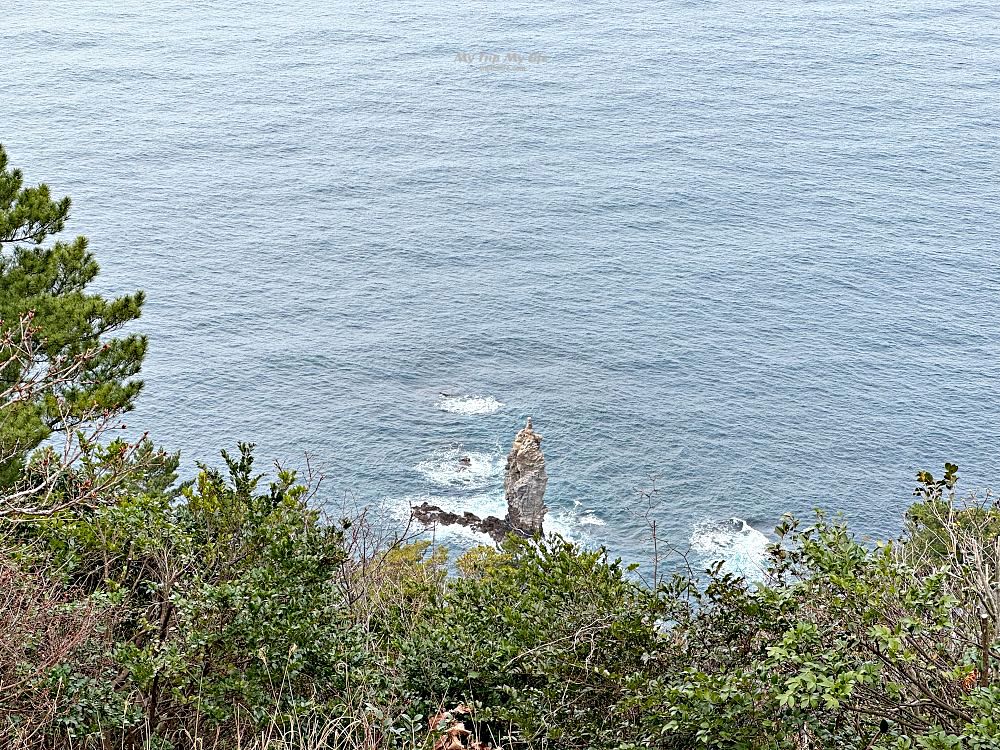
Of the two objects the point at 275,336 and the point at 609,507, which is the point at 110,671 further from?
the point at 275,336

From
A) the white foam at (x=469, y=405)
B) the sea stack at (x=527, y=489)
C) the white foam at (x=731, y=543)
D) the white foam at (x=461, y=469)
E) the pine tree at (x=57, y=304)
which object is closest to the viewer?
the pine tree at (x=57, y=304)

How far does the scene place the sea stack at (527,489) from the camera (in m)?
77.2

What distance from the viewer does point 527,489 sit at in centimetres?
7738

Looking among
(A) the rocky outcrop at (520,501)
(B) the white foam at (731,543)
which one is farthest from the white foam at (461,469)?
(B) the white foam at (731,543)

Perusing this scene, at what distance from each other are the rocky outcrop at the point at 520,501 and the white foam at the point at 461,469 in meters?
3.87

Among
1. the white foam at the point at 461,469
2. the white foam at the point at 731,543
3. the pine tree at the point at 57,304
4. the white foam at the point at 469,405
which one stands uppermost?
the pine tree at the point at 57,304

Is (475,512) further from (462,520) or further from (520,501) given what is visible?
(520,501)

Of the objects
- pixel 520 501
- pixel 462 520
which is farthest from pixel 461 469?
pixel 520 501

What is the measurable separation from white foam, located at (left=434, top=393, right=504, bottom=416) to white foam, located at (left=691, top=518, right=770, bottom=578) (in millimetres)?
21717

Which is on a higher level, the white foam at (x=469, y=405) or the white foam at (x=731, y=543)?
the white foam at (x=469, y=405)

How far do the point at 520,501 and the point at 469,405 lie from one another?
16.6 metres

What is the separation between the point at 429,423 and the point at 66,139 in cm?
7934

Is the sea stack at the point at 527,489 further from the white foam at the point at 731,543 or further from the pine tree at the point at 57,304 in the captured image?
the pine tree at the point at 57,304

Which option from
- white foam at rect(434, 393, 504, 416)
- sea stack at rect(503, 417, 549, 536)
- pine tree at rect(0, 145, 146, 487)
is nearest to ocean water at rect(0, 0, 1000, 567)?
white foam at rect(434, 393, 504, 416)
